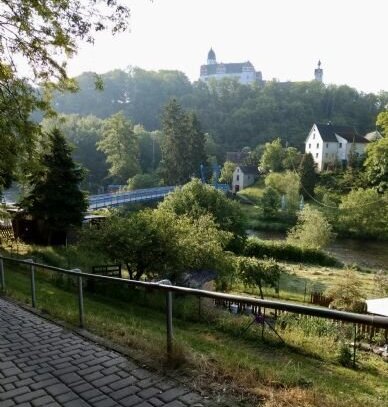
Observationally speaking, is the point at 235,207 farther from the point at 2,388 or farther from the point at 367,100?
the point at 367,100

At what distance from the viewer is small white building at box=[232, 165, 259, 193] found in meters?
68.2

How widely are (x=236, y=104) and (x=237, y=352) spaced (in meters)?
104

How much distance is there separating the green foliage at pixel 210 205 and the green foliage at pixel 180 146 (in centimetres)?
3239

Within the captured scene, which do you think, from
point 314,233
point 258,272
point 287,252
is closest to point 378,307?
point 258,272

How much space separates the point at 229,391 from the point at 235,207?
28.3 metres

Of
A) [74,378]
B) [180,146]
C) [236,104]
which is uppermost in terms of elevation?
[236,104]

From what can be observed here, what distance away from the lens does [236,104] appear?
348 ft

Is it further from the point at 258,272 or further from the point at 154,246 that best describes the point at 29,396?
the point at 258,272

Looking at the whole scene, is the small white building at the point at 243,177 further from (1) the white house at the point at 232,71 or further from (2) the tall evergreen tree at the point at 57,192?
(1) the white house at the point at 232,71

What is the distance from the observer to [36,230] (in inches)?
990

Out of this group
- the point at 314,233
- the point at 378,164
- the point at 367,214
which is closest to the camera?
the point at 314,233

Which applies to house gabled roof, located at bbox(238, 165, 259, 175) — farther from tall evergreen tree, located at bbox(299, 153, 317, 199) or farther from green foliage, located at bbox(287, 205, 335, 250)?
green foliage, located at bbox(287, 205, 335, 250)

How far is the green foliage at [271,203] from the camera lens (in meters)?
49.0

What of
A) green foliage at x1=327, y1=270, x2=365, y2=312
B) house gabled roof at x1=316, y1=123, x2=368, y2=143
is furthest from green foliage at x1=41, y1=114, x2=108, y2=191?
green foliage at x1=327, y1=270, x2=365, y2=312
